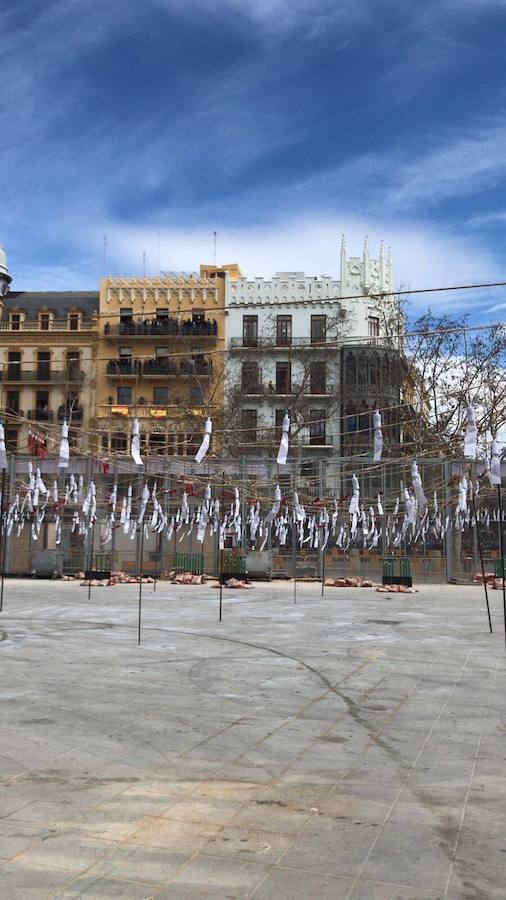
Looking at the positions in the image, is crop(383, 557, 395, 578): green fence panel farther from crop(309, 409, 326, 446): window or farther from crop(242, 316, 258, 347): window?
crop(242, 316, 258, 347): window

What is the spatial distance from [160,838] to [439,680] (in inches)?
250

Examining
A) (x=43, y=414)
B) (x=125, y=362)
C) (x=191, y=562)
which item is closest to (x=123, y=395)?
(x=125, y=362)

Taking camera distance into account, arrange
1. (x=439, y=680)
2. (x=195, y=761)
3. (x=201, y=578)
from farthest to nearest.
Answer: (x=201, y=578), (x=439, y=680), (x=195, y=761)

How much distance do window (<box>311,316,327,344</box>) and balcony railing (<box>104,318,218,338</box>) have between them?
6.52 metres

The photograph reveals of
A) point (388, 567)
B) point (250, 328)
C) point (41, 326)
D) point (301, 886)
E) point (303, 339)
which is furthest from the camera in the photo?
point (41, 326)

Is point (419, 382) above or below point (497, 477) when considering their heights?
above

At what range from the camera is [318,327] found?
5225 centimetres

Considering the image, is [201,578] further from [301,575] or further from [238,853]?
[238,853]

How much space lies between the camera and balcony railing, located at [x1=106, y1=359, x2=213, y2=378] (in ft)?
172

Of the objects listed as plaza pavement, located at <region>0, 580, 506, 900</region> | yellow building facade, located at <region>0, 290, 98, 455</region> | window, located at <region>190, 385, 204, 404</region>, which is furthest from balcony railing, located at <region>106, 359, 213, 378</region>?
plaza pavement, located at <region>0, 580, 506, 900</region>

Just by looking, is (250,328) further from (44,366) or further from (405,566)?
(405,566)

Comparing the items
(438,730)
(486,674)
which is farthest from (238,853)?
(486,674)

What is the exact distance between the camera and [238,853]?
186 inches

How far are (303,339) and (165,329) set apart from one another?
962 centimetres
